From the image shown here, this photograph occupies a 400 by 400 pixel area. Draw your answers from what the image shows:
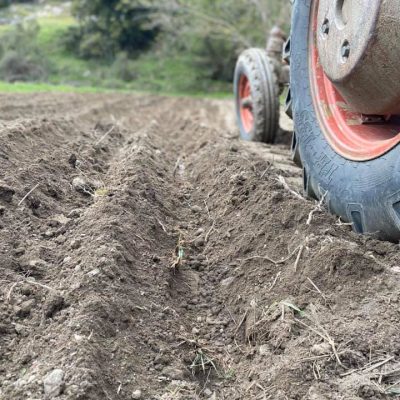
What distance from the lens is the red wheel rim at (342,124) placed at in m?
2.52

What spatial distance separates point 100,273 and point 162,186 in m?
1.57

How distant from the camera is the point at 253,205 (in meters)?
2.99

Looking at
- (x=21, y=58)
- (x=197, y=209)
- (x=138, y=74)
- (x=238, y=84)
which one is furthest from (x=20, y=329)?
(x=138, y=74)

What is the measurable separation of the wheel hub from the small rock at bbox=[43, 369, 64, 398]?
1.66 metres

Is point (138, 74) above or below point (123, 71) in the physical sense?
below

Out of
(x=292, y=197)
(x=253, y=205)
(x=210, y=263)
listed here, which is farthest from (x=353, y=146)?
(x=210, y=263)

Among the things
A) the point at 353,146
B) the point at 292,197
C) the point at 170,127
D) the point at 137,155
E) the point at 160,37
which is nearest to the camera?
the point at 353,146

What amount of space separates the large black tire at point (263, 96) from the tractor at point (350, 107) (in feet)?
6.68

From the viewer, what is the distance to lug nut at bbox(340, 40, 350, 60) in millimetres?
2480

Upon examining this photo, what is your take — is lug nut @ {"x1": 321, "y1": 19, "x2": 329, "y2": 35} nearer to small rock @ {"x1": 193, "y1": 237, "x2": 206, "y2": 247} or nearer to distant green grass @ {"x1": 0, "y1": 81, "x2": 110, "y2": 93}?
small rock @ {"x1": 193, "y1": 237, "x2": 206, "y2": 247}

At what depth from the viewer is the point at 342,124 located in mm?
2828

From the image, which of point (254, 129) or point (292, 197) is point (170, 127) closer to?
point (254, 129)

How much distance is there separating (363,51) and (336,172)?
21.2 inches

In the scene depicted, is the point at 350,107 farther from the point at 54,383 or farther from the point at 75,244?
the point at 54,383
